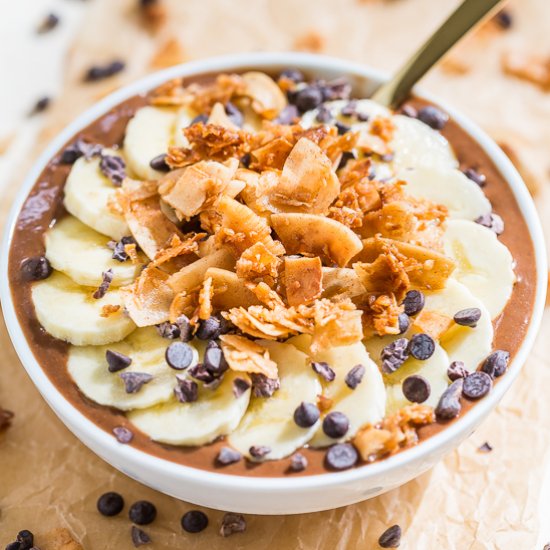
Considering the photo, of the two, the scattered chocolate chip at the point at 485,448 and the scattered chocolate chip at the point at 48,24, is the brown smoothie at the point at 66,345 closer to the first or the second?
the scattered chocolate chip at the point at 485,448

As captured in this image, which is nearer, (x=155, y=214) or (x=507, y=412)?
(x=155, y=214)

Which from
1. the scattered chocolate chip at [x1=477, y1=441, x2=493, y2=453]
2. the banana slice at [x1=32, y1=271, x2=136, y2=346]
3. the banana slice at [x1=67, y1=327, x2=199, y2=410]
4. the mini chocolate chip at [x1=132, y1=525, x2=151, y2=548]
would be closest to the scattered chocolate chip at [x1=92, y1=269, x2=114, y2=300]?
the banana slice at [x1=32, y1=271, x2=136, y2=346]

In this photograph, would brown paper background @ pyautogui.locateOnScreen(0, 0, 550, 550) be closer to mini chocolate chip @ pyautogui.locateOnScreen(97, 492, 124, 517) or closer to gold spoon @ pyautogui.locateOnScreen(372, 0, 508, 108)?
mini chocolate chip @ pyautogui.locateOnScreen(97, 492, 124, 517)

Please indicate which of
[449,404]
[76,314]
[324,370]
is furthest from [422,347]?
[76,314]

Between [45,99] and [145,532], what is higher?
[45,99]

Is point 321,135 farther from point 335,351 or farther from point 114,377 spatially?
point 114,377

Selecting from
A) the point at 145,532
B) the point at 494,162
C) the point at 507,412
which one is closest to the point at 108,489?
the point at 145,532

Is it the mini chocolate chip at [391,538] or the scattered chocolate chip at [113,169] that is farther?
the scattered chocolate chip at [113,169]

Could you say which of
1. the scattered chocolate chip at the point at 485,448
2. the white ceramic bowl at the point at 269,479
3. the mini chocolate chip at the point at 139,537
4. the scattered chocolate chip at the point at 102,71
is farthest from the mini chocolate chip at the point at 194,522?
the scattered chocolate chip at the point at 102,71
